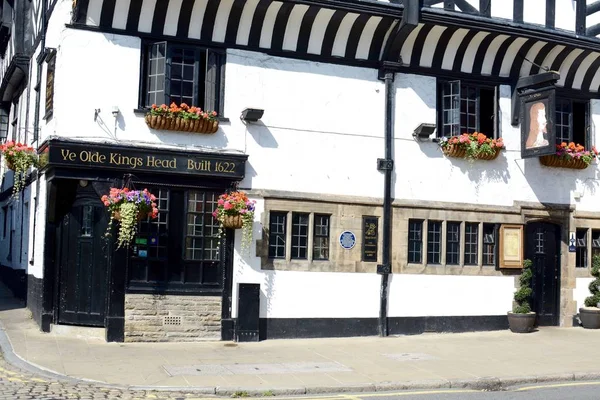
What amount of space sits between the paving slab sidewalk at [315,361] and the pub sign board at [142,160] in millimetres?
3236

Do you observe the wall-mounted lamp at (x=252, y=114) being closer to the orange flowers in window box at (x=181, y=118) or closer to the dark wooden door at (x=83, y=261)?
the orange flowers in window box at (x=181, y=118)

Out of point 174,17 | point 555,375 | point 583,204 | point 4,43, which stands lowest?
point 555,375

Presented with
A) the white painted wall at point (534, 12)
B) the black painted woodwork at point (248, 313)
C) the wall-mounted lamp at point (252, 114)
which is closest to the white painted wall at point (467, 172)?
the white painted wall at point (534, 12)

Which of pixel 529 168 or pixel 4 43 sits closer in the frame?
pixel 529 168

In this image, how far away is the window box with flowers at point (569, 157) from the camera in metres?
18.0

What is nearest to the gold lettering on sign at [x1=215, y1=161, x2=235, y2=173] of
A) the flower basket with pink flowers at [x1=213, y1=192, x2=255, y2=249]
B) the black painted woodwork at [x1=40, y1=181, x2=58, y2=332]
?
the flower basket with pink flowers at [x1=213, y1=192, x2=255, y2=249]

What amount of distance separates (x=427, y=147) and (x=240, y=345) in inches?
236

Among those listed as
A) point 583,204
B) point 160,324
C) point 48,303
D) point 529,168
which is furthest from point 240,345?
point 583,204

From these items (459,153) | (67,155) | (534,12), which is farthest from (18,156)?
(534,12)

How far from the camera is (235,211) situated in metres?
14.8

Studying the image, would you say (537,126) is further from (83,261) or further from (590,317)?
(83,261)

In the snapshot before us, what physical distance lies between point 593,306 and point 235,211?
29.5 ft

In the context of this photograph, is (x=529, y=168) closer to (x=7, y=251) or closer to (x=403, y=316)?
(x=403, y=316)

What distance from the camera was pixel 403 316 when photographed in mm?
16641
